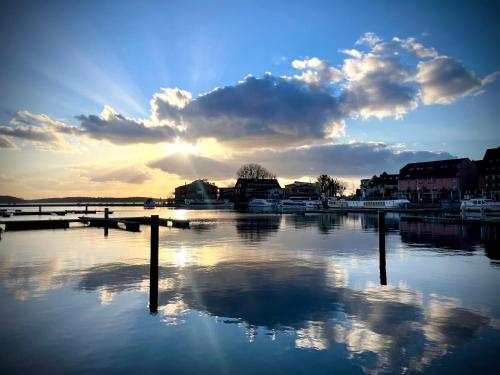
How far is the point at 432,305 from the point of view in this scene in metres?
15.5

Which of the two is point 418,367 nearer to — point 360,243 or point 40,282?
point 40,282

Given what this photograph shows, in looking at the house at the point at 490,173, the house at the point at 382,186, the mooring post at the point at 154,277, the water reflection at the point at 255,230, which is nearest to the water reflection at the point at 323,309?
the mooring post at the point at 154,277

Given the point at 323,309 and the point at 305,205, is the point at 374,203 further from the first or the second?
the point at 323,309

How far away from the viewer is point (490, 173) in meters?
132

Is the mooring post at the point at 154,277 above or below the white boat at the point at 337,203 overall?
below

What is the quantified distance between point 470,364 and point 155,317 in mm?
10759

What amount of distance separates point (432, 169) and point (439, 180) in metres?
6.08

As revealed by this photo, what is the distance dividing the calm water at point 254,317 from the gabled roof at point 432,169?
123 meters

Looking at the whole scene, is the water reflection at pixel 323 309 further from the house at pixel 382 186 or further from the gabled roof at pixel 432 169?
the house at pixel 382 186

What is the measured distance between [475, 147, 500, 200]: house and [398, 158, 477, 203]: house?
5.01 m

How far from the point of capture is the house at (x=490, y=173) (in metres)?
129

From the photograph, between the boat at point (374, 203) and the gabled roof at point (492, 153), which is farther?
the gabled roof at point (492, 153)

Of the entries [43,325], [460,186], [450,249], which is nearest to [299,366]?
[43,325]

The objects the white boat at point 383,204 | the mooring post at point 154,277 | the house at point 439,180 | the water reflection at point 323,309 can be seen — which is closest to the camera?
the water reflection at point 323,309
